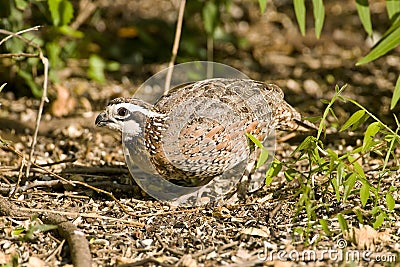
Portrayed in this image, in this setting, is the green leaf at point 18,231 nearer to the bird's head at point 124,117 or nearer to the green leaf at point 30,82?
the bird's head at point 124,117

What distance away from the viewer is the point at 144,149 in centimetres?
488

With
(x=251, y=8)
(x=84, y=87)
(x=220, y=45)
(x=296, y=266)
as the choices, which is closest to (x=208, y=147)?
(x=296, y=266)

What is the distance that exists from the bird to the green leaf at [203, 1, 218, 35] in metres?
2.38

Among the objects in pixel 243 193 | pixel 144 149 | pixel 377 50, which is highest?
pixel 377 50

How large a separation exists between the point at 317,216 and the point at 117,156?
6.57 ft

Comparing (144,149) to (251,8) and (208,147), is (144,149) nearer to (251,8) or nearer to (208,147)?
(208,147)

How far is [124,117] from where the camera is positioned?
4879 mm

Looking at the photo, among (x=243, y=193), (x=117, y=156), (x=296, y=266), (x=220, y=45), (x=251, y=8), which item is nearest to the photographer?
(x=296, y=266)

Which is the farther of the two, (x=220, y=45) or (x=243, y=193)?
(x=220, y=45)

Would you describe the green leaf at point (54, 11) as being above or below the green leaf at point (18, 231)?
above

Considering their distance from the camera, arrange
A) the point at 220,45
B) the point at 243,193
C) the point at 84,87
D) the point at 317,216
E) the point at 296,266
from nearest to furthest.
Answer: the point at 296,266 < the point at 317,216 < the point at 243,193 < the point at 84,87 < the point at 220,45

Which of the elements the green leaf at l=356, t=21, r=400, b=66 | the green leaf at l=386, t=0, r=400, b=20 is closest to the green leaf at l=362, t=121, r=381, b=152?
the green leaf at l=356, t=21, r=400, b=66

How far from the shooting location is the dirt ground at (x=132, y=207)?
14.1ft

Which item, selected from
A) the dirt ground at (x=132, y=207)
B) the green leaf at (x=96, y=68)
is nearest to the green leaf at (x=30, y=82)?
the dirt ground at (x=132, y=207)
